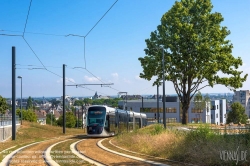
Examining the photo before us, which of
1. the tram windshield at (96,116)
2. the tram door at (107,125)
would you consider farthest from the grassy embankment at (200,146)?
the tram door at (107,125)

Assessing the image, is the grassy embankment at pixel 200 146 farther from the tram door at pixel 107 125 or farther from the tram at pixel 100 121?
the tram door at pixel 107 125

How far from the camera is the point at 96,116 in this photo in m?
37.0

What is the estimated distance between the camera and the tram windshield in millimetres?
36812

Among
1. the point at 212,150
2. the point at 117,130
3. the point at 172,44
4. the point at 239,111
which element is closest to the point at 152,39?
the point at 172,44

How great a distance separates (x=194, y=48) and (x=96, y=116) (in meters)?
12.2

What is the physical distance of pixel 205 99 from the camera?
221 ft

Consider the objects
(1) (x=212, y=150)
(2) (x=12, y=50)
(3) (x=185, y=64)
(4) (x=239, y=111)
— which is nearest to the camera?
(1) (x=212, y=150)

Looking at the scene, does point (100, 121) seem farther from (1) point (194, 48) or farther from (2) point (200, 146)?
(2) point (200, 146)

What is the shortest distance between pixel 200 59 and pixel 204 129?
68.6 ft

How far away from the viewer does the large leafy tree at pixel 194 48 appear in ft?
122

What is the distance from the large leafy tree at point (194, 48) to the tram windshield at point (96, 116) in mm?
7347

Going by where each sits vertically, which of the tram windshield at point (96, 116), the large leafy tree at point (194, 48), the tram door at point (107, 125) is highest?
the large leafy tree at point (194, 48)

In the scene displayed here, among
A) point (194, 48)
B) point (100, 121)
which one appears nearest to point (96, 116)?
point (100, 121)

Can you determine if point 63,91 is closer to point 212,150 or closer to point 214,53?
point 214,53
